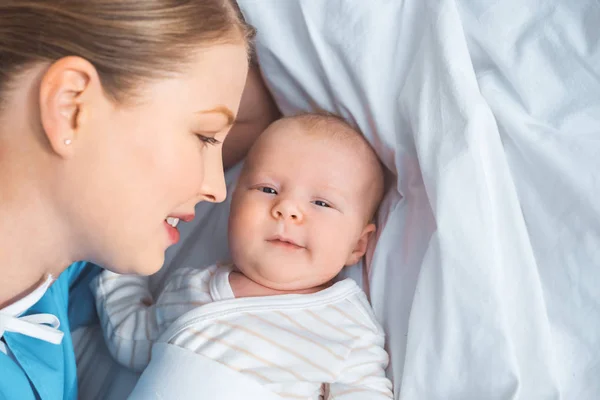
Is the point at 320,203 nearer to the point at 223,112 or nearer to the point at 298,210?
the point at 298,210

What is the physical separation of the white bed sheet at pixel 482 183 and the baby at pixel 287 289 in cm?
6

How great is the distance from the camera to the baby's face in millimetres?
1166

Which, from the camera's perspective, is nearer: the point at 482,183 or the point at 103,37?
the point at 103,37

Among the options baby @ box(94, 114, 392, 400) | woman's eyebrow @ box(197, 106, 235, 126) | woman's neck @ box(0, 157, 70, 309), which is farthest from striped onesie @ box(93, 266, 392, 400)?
woman's eyebrow @ box(197, 106, 235, 126)

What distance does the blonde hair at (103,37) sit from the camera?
0.78 meters

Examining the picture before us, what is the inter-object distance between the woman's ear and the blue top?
1.12 feet

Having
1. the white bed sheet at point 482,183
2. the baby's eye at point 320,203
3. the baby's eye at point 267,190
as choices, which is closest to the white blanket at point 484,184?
the white bed sheet at point 482,183

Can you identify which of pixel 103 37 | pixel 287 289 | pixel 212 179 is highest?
pixel 103 37

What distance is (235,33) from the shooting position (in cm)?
90

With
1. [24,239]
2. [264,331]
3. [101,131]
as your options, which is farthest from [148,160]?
[264,331]

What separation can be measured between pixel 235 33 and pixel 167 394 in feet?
1.76

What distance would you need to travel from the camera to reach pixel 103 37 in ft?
2.57

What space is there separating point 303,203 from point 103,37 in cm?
A: 51

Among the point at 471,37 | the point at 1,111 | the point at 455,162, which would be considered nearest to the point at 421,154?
the point at 455,162
